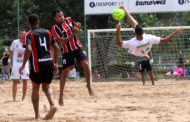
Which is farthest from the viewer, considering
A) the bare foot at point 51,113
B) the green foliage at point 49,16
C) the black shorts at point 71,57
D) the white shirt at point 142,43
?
the green foliage at point 49,16

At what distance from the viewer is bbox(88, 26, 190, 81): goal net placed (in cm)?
2209

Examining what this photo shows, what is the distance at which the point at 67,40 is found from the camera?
1062 cm

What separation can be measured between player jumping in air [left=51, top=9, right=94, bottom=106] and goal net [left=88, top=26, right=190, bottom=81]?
10.8 meters

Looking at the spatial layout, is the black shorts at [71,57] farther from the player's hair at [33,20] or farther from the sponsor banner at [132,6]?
the sponsor banner at [132,6]

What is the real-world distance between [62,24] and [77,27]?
40cm

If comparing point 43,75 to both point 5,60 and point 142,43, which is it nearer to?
point 142,43

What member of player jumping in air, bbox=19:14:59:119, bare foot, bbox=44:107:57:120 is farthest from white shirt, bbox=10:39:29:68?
bare foot, bbox=44:107:57:120

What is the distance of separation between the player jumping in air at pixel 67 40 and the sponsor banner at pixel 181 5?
12.4 m

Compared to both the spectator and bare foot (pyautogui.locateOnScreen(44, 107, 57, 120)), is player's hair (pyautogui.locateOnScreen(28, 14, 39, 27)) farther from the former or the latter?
the spectator

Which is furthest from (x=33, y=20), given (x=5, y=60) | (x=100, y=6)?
(x=5, y=60)

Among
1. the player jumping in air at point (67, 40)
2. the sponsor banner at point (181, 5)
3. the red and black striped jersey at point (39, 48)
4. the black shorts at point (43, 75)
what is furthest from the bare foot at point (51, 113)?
the sponsor banner at point (181, 5)

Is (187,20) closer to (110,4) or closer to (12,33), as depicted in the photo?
(12,33)

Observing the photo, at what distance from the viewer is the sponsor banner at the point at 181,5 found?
73.2 ft

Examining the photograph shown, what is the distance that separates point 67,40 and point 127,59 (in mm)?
12108
